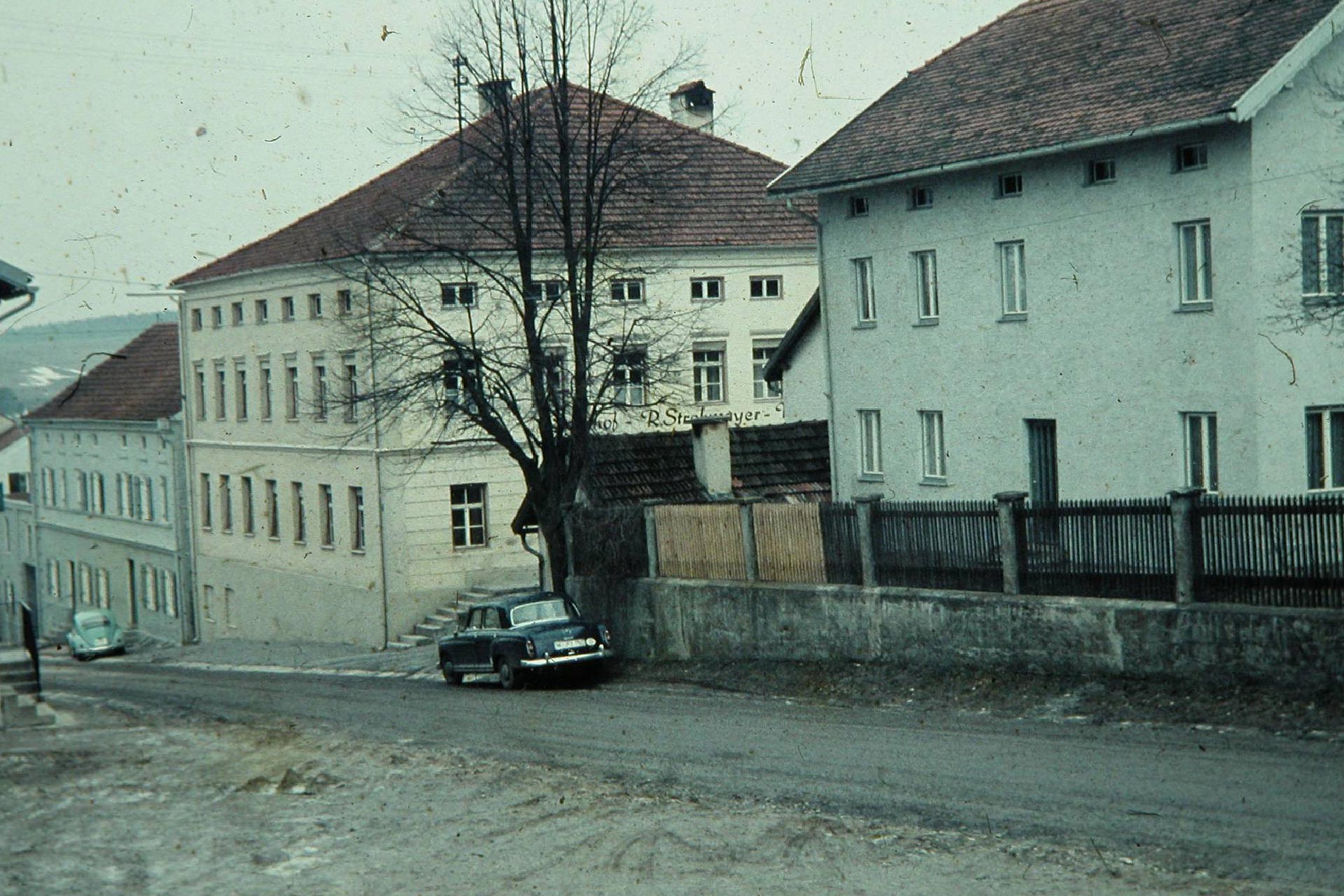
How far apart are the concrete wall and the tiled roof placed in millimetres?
10998

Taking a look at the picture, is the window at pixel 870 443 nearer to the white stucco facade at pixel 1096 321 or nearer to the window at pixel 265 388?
the white stucco facade at pixel 1096 321

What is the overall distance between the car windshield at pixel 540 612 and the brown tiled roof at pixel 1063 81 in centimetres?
947

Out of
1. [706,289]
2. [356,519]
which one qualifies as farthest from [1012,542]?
[356,519]

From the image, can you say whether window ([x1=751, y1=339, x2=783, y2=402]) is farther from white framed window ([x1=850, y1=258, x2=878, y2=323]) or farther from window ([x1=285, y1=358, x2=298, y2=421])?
white framed window ([x1=850, y1=258, x2=878, y2=323])

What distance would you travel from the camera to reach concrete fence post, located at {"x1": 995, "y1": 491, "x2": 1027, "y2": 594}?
769 inches

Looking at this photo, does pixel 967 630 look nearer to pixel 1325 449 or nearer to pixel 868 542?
pixel 868 542

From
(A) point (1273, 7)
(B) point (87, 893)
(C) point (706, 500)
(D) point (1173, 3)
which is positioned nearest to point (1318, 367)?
(A) point (1273, 7)

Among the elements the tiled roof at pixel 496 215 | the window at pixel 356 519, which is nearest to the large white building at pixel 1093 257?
the tiled roof at pixel 496 215

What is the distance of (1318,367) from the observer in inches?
907

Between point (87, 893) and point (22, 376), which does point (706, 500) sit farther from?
point (22, 376)

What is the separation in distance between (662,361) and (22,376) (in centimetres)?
7394

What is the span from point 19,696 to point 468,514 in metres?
22.3

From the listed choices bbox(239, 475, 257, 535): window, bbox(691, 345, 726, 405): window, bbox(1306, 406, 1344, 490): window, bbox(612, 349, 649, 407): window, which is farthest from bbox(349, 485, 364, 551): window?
bbox(1306, 406, 1344, 490): window

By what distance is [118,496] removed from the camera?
62.9m
